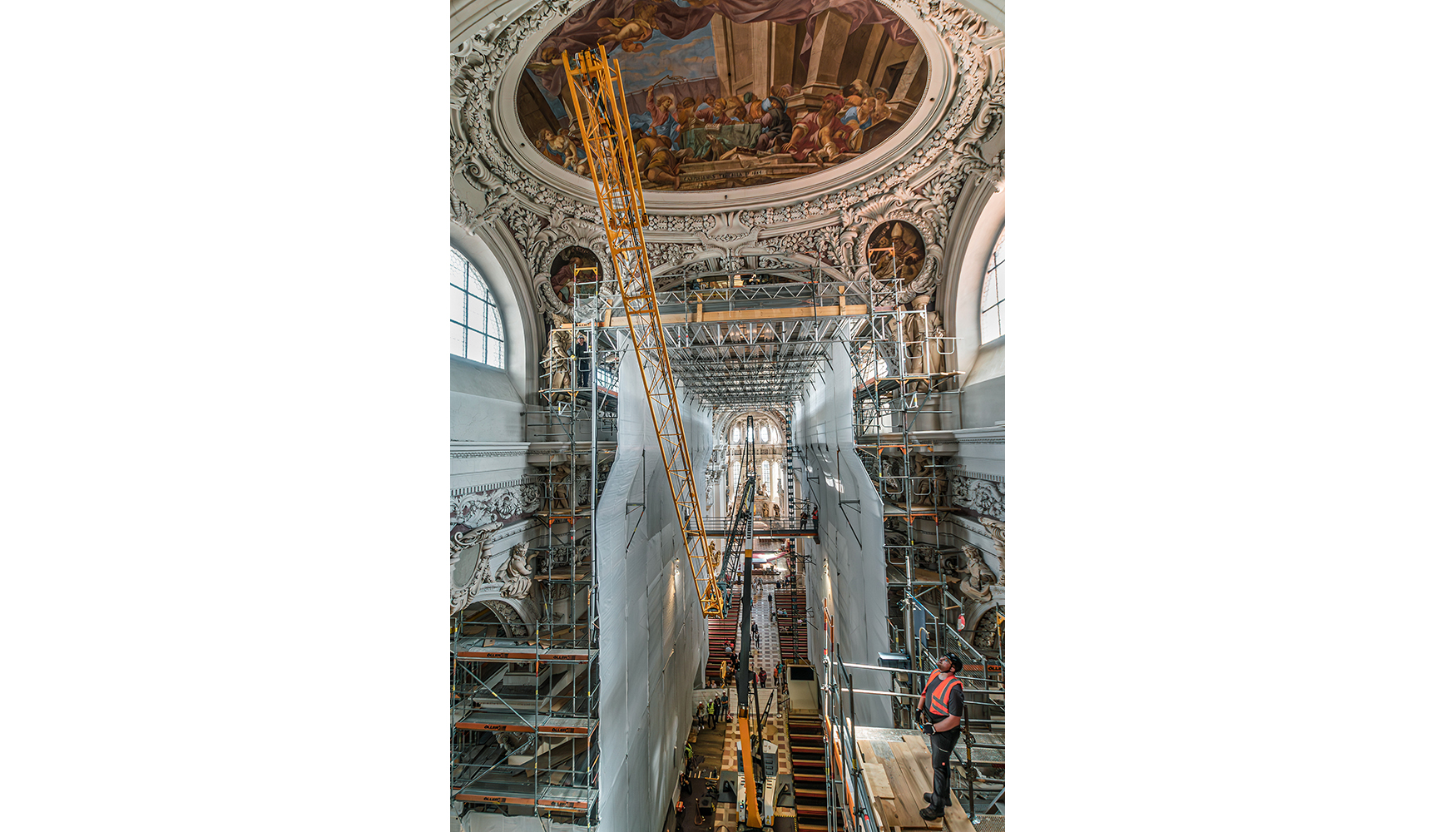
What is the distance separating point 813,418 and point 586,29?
31.1 feet

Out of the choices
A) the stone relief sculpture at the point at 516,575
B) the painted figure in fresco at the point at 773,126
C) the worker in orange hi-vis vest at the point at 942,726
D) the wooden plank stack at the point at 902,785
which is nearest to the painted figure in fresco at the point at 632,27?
the painted figure in fresco at the point at 773,126

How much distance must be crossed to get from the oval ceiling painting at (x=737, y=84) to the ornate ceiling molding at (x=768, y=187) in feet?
0.91

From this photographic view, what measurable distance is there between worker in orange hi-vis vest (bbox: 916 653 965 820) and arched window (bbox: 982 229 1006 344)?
19.3ft

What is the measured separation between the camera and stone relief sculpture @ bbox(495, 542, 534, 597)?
318 inches

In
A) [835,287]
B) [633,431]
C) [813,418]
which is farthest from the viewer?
[813,418]

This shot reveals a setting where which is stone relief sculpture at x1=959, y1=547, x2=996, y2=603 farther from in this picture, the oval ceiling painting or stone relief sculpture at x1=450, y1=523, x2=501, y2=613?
stone relief sculpture at x1=450, y1=523, x2=501, y2=613

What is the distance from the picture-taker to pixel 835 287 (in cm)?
848

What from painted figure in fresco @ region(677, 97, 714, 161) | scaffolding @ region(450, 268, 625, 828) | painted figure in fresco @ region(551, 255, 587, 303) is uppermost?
painted figure in fresco @ region(677, 97, 714, 161)

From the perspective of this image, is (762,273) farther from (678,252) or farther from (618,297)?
(618,297)

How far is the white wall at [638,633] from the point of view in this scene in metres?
6.41

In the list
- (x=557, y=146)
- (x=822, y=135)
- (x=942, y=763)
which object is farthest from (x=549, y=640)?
(x=822, y=135)

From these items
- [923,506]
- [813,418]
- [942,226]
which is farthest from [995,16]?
[813,418]

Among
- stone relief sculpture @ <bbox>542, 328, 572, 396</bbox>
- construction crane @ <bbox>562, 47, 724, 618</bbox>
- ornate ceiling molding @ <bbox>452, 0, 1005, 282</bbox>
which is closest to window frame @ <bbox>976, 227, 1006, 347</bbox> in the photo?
ornate ceiling molding @ <bbox>452, 0, 1005, 282</bbox>

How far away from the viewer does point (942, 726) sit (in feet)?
10.5
